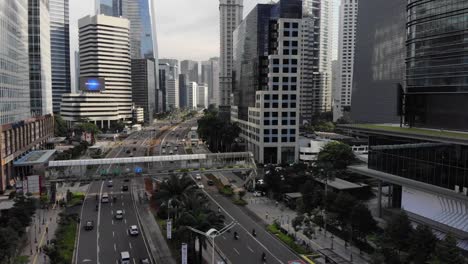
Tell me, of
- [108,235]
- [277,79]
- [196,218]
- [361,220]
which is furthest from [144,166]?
[277,79]

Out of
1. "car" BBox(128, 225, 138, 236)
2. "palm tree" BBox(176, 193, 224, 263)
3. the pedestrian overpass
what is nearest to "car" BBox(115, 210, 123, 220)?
"car" BBox(128, 225, 138, 236)

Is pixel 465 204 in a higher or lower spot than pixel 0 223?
higher

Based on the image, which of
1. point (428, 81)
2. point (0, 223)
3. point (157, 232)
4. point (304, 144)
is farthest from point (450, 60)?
point (304, 144)

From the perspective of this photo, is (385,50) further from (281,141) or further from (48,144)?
(48,144)

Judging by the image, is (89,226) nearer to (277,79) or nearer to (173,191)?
(173,191)

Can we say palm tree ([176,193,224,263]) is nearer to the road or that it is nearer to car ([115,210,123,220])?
the road

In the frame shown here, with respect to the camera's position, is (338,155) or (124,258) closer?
(124,258)

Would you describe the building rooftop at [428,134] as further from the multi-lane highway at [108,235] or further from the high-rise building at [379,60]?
the high-rise building at [379,60]
